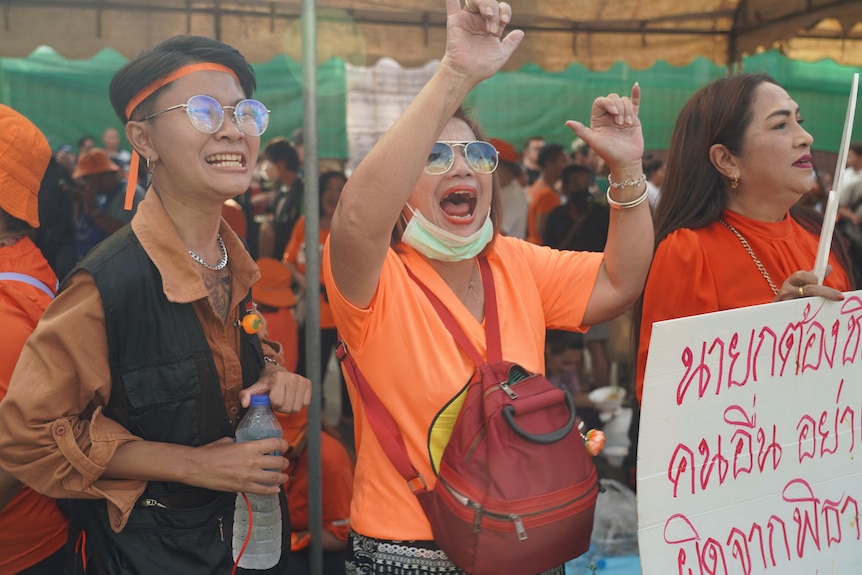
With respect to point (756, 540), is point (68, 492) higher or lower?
higher

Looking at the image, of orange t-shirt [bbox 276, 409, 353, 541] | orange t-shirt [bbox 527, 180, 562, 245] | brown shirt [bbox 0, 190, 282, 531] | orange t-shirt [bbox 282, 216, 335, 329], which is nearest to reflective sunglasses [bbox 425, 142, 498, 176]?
brown shirt [bbox 0, 190, 282, 531]

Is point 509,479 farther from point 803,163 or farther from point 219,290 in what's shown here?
point 803,163

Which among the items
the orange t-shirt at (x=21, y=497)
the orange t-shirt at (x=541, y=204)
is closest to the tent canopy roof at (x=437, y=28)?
the orange t-shirt at (x=541, y=204)

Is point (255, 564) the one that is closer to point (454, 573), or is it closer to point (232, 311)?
point (454, 573)

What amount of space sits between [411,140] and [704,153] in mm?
1394

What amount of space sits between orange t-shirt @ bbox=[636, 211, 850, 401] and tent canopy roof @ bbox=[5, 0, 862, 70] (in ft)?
9.19

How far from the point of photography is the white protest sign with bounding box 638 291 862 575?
187 cm

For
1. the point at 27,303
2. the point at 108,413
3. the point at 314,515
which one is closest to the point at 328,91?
the point at 314,515

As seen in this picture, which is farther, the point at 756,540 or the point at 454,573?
the point at 756,540

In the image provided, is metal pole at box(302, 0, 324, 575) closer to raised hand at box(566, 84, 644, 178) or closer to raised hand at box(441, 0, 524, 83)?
raised hand at box(566, 84, 644, 178)

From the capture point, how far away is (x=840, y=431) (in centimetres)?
217

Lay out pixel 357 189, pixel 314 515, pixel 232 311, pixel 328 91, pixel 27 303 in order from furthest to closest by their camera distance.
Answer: pixel 328 91, pixel 314 515, pixel 27 303, pixel 232 311, pixel 357 189

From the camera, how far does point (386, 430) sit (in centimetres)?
184

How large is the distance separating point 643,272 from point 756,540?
717mm
